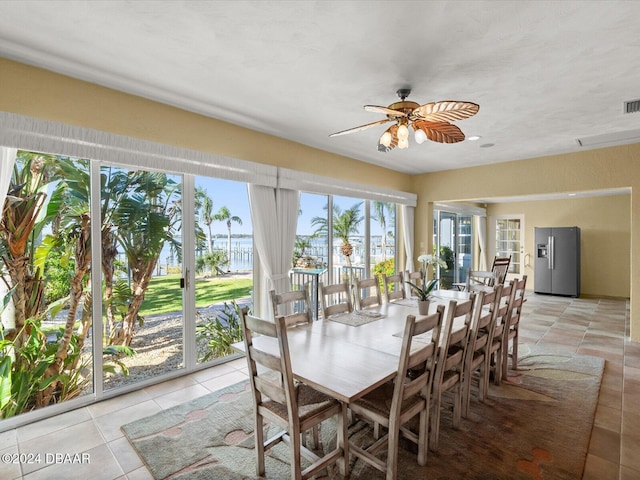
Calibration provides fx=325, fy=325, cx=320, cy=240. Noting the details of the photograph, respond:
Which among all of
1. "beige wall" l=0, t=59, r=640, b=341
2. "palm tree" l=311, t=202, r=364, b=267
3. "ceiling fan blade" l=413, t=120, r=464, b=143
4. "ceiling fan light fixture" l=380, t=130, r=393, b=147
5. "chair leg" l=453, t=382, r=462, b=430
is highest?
"beige wall" l=0, t=59, r=640, b=341

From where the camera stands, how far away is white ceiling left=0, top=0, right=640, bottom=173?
1.84 meters

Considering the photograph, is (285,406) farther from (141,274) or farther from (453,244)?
(453,244)

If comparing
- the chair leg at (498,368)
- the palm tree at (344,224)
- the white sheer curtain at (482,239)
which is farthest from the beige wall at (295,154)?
the white sheer curtain at (482,239)

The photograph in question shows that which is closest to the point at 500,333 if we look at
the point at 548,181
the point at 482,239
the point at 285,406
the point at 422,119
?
the point at 422,119

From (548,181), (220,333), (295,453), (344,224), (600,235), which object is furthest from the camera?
(600,235)

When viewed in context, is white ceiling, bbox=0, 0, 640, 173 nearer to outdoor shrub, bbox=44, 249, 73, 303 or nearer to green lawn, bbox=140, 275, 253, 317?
outdoor shrub, bbox=44, 249, 73, 303

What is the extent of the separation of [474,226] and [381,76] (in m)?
7.89

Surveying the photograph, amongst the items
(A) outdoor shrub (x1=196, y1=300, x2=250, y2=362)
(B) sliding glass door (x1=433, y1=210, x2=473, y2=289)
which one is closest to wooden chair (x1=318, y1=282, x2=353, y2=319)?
(A) outdoor shrub (x1=196, y1=300, x2=250, y2=362)

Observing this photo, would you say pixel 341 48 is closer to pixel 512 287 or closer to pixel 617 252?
pixel 512 287

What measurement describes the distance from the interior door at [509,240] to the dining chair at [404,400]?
26.9ft

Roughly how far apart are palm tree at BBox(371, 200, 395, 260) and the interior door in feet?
15.8

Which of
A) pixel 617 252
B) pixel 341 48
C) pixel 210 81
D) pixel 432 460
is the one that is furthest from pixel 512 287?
pixel 617 252

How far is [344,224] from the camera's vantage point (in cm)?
525

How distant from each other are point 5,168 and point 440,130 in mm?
3210
